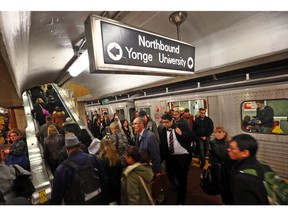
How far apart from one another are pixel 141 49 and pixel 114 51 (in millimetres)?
320

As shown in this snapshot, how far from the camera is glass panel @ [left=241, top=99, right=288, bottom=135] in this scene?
3498 millimetres

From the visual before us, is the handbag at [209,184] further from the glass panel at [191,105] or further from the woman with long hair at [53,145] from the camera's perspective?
the woman with long hair at [53,145]

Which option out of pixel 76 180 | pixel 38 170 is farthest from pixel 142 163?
pixel 38 170

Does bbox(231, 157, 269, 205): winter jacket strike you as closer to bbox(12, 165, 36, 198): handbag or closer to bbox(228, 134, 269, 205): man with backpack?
bbox(228, 134, 269, 205): man with backpack

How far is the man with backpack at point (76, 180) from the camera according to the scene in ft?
6.43

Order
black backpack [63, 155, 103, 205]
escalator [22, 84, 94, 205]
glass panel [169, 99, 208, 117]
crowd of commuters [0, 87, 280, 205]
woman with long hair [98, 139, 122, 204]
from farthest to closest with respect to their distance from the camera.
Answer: glass panel [169, 99, 208, 117] < escalator [22, 84, 94, 205] < woman with long hair [98, 139, 122, 204] < black backpack [63, 155, 103, 205] < crowd of commuters [0, 87, 280, 205]

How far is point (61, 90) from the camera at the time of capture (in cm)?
822

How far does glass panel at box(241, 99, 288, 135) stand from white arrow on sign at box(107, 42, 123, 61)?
3531 millimetres

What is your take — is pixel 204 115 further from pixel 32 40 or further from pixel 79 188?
pixel 32 40

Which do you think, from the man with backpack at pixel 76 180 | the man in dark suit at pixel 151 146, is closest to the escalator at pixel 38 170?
the man with backpack at pixel 76 180

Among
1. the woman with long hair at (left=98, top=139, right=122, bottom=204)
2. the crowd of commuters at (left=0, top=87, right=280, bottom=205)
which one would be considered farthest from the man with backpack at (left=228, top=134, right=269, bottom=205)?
the woman with long hair at (left=98, top=139, right=122, bottom=204)

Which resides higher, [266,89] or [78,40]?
[78,40]

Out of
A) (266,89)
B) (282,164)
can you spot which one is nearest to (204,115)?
(266,89)
